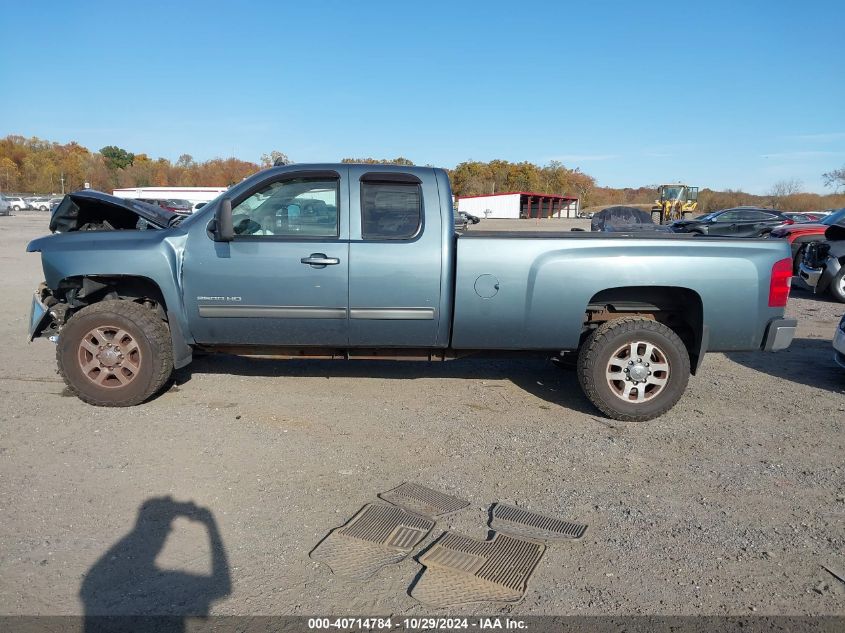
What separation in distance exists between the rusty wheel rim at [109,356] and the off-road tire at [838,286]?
38.7ft

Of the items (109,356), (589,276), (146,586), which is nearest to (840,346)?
(589,276)

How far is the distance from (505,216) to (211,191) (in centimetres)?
4477

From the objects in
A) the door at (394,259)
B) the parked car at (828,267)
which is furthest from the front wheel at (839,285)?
the door at (394,259)

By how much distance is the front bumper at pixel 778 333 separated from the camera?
5.04 m

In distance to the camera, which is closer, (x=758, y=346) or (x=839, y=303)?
(x=758, y=346)

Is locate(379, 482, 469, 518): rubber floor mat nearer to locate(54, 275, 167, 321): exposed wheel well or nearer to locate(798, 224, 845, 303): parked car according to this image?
locate(54, 275, 167, 321): exposed wheel well

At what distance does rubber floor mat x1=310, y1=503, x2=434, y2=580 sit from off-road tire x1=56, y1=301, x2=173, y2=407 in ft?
7.99

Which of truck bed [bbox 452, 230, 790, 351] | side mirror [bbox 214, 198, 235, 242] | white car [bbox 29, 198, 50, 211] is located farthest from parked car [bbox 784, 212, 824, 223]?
white car [bbox 29, 198, 50, 211]

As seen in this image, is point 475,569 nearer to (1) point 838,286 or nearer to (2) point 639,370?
(2) point 639,370

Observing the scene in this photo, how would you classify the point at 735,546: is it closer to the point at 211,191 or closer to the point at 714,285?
the point at 714,285

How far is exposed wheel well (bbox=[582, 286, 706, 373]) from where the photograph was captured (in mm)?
5191

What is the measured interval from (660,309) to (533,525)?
2622 millimetres

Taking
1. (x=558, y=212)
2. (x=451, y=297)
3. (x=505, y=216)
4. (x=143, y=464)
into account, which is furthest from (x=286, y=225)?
(x=558, y=212)

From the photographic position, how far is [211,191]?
111 feet
